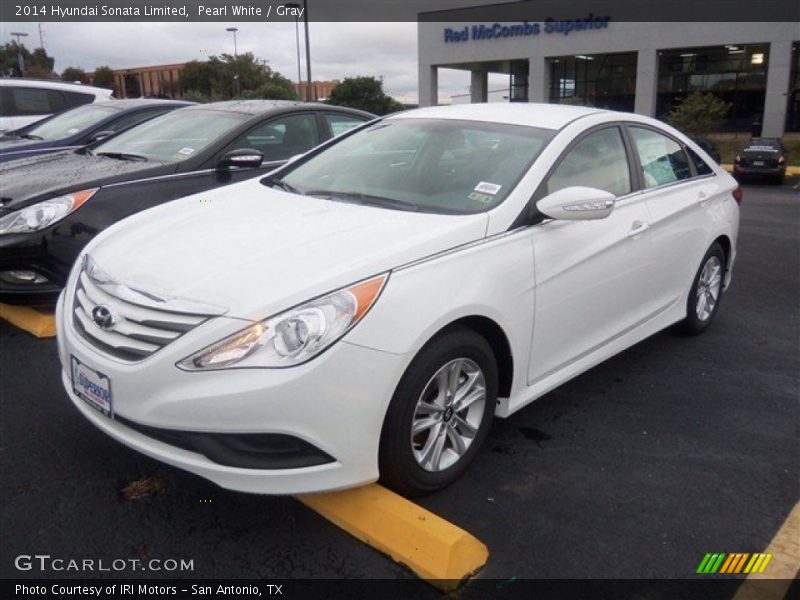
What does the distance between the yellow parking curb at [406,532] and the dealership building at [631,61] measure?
3440cm

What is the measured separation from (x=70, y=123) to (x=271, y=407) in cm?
671

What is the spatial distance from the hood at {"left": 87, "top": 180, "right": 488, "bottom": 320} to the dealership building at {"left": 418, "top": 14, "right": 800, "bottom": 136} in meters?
33.7

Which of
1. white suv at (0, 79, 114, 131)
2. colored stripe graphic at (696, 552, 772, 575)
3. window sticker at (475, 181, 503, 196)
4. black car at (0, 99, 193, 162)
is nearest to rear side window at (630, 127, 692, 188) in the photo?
window sticker at (475, 181, 503, 196)

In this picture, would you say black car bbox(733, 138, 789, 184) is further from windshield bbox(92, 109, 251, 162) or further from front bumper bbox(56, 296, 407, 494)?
front bumper bbox(56, 296, 407, 494)

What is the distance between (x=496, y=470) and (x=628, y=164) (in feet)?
6.46

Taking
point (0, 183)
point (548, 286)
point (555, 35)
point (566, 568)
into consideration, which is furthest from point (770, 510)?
point (555, 35)

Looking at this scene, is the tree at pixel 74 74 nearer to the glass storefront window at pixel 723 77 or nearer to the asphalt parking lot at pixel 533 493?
the glass storefront window at pixel 723 77

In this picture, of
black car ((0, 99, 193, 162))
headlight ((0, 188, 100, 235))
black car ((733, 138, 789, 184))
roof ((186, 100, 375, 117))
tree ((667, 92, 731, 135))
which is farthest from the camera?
tree ((667, 92, 731, 135))

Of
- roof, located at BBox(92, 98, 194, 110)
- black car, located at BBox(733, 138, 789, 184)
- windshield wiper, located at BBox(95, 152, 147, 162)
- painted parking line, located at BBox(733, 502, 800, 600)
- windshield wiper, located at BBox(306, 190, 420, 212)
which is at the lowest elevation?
black car, located at BBox(733, 138, 789, 184)

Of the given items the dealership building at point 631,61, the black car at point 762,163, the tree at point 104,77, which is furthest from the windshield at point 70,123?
the tree at point 104,77

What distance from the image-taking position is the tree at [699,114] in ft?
99.1

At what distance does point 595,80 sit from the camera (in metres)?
38.6

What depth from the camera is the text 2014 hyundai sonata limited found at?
243cm

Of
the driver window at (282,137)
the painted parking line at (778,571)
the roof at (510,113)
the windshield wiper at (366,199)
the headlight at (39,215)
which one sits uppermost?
the roof at (510,113)
